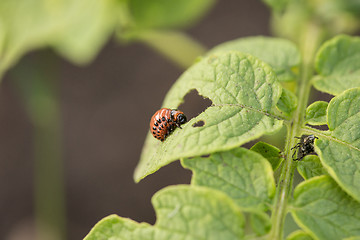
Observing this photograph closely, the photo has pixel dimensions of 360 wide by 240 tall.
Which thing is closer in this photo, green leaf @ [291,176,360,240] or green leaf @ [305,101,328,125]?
green leaf @ [291,176,360,240]

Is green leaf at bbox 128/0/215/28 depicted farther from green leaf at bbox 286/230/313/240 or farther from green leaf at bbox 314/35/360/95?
green leaf at bbox 286/230/313/240

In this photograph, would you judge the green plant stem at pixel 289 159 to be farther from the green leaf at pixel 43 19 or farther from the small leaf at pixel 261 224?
the green leaf at pixel 43 19

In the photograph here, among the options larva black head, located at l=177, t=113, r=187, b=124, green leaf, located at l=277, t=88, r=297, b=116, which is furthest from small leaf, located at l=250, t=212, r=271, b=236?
larva black head, located at l=177, t=113, r=187, b=124

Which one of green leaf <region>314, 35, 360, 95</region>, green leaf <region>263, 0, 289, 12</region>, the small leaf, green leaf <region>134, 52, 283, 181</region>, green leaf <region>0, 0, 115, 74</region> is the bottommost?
the small leaf

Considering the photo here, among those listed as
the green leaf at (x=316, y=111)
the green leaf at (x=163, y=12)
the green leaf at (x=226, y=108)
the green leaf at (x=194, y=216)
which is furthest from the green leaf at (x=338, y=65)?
the green leaf at (x=163, y=12)

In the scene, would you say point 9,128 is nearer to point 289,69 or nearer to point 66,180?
point 66,180

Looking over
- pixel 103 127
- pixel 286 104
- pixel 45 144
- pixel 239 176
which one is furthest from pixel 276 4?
pixel 103 127
